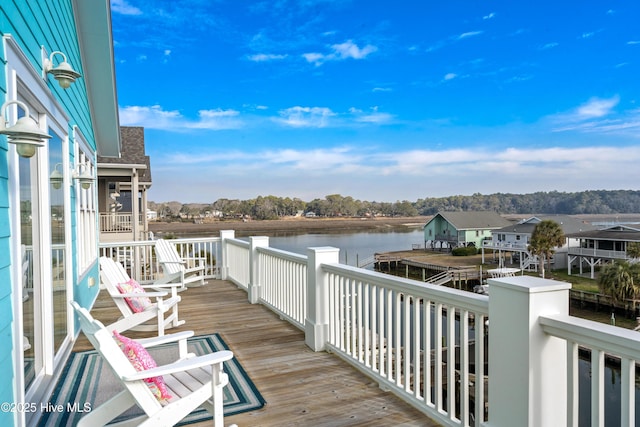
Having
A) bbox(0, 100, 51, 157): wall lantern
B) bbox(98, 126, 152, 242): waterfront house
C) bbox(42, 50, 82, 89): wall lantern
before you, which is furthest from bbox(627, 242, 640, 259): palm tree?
bbox(0, 100, 51, 157): wall lantern

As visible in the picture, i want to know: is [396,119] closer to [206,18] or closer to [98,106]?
[206,18]

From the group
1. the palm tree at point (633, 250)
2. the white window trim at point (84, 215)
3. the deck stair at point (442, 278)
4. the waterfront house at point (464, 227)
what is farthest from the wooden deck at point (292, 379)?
the waterfront house at point (464, 227)

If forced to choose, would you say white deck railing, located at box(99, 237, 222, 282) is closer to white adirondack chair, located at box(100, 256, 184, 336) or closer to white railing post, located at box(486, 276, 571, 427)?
white adirondack chair, located at box(100, 256, 184, 336)

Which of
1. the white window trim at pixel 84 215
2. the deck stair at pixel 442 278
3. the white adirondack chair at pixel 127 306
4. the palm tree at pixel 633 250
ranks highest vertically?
the white window trim at pixel 84 215

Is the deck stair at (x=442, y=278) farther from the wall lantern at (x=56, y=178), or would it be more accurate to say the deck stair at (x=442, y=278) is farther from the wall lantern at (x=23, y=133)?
the wall lantern at (x=23, y=133)

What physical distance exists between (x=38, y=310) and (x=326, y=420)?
217cm

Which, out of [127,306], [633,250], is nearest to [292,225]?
[633,250]

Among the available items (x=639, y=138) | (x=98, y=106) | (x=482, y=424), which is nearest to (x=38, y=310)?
(x=482, y=424)

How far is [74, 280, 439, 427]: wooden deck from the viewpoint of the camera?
2699 mm

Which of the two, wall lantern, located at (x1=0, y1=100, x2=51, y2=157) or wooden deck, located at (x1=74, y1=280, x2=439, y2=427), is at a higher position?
wall lantern, located at (x1=0, y1=100, x2=51, y2=157)

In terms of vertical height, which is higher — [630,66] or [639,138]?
[630,66]

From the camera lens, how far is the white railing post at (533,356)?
1775 millimetres

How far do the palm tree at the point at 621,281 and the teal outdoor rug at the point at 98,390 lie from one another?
75.3 feet

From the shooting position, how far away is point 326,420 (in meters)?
2.67
